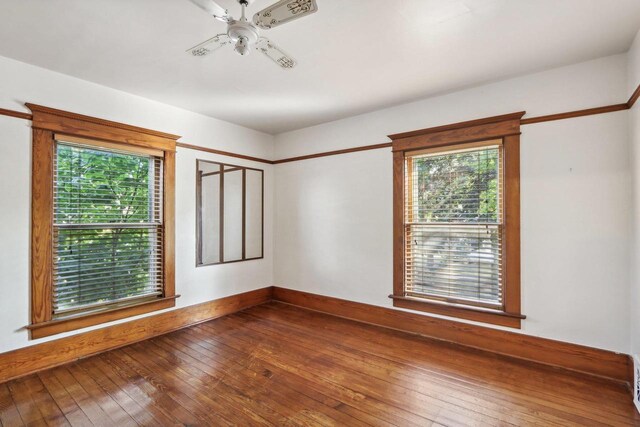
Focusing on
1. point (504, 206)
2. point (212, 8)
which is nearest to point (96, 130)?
point (212, 8)

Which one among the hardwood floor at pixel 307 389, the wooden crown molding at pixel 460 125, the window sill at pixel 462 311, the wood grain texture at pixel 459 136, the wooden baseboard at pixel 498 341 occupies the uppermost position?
the wooden crown molding at pixel 460 125

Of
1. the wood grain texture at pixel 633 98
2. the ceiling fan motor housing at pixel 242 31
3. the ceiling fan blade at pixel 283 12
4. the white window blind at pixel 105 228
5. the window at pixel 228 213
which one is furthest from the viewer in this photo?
the window at pixel 228 213

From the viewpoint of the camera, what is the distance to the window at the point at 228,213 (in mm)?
4156

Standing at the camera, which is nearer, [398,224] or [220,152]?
[398,224]

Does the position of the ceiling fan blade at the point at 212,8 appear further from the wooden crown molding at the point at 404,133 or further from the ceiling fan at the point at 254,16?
the wooden crown molding at the point at 404,133

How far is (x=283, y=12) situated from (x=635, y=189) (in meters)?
2.98

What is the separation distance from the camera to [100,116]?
3.18m

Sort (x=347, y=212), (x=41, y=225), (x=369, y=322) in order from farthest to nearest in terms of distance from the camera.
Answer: (x=347, y=212) < (x=369, y=322) < (x=41, y=225)

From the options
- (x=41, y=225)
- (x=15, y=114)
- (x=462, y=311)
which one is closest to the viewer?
(x=15, y=114)

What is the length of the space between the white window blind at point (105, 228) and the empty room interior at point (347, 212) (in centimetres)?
2

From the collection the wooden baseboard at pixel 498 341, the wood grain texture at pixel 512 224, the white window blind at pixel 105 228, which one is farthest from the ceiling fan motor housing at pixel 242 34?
the wooden baseboard at pixel 498 341

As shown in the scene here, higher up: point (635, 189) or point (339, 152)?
point (339, 152)

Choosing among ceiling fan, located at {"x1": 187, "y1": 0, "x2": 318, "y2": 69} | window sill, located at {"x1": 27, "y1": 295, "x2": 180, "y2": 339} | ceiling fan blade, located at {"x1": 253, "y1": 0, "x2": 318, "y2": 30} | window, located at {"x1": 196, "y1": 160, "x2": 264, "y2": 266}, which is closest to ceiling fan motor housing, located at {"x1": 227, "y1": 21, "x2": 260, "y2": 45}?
ceiling fan, located at {"x1": 187, "y1": 0, "x2": 318, "y2": 69}

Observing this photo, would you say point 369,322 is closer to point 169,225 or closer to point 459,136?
point 459,136
